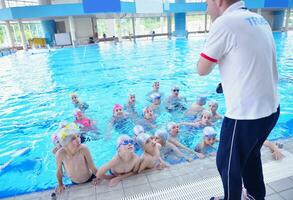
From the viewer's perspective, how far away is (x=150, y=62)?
1460 cm

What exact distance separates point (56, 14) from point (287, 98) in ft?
69.4

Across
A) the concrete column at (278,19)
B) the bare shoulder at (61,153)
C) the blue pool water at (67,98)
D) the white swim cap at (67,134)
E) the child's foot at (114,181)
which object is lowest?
the blue pool water at (67,98)

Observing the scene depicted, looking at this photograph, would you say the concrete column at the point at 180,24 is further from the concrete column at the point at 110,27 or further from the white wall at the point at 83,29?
the concrete column at the point at 110,27

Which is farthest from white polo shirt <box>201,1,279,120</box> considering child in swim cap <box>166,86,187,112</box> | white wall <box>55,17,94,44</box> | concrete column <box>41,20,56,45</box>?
concrete column <box>41,20,56,45</box>

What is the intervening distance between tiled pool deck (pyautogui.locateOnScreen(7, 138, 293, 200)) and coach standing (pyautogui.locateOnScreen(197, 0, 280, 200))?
3.76 ft

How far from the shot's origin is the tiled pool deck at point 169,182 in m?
2.69

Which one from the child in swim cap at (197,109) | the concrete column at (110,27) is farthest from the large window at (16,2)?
the child in swim cap at (197,109)

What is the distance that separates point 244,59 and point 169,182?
1.90 m

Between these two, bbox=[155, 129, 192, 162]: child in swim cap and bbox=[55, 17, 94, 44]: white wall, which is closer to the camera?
bbox=[155, 129, 192, 162]: child in swim cap

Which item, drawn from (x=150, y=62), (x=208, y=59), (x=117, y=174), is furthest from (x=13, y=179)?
(x=150, y=62)

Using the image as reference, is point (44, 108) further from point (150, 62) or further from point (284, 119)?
point (150, 62)

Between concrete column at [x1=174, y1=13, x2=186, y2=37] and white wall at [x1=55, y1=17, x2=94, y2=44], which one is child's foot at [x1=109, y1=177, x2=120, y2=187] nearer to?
white wall at [x1=55, y1=17, x2=94, y2=44]

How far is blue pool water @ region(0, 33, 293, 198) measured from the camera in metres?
4.75

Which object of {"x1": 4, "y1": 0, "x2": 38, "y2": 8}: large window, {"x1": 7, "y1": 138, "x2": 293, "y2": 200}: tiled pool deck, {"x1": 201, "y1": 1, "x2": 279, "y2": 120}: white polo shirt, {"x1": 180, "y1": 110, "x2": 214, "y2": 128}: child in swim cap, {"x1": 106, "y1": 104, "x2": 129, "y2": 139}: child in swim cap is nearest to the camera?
{"x1": 201, "y1": 1, "x2": 279, "y2": 120}: white polo shirt
